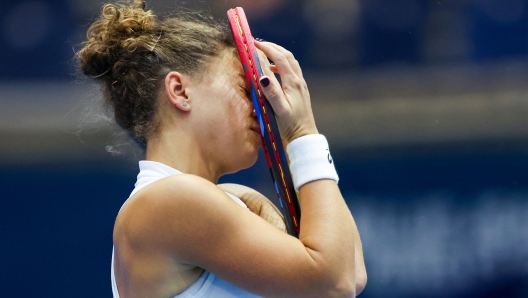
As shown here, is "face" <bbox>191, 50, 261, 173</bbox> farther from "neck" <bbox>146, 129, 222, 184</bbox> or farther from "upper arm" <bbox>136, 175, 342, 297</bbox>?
"upper arm" <bbox>136, 175, 342, 297</bbox>

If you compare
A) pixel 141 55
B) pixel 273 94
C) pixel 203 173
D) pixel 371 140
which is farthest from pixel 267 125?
pixel 371 140

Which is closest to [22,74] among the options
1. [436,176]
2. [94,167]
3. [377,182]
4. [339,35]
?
[94,167]

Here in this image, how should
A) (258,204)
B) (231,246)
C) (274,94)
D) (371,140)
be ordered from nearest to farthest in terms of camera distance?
(231,246) → (274,94) → (258,204) → (371,140)

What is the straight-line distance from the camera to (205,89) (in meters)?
1.21

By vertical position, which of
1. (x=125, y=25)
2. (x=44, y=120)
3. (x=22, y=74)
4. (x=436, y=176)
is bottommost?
(x=436, y=176)

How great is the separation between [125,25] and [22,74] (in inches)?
52.7

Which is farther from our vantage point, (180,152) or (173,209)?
(180,152)

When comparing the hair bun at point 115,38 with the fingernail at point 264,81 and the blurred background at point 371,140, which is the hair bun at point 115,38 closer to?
the fingernail at point 264,81

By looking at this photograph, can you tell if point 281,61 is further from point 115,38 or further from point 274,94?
point 115,38

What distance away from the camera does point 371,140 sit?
242 centimetres

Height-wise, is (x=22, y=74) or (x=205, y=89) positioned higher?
(x=205, y=89)

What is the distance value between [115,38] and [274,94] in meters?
0.34

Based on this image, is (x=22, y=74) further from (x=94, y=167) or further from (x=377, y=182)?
(x=377, y=182)

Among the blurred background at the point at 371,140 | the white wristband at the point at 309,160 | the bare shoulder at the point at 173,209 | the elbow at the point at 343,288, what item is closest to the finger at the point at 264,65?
the white wristband at the point at 309,160
